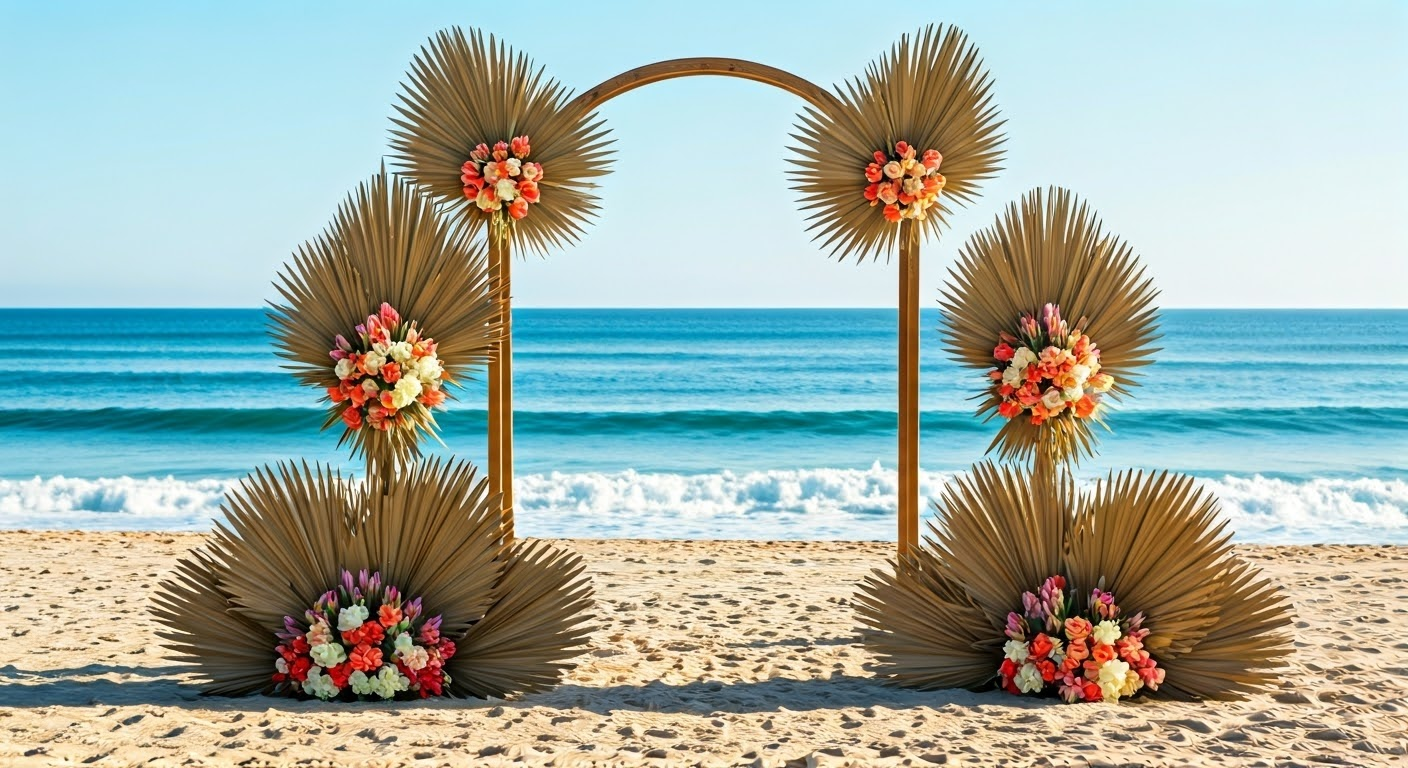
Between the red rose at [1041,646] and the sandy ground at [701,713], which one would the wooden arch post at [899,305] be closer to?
the red rose at [1041,646]

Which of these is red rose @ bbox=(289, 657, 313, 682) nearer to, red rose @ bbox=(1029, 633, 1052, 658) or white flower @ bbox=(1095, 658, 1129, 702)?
red rose @ bbox=(1029, 633, 1052, 658)

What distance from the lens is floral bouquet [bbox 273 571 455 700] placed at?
13.4 feet

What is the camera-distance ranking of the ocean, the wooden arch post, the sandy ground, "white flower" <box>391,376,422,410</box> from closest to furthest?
1. the sandy ground
2. "white flower" <box>391,376,422,410</box>
3. the wooden arch post
4. the ocean

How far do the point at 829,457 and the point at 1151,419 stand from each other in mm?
5988

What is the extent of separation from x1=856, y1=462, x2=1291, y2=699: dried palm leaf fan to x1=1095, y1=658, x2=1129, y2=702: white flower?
18 centimetres

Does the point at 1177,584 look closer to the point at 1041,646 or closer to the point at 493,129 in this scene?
the point at 1041,646

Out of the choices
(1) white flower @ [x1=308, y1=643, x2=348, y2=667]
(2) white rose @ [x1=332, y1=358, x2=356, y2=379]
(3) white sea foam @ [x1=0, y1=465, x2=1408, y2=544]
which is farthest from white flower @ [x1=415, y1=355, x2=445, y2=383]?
(3) white sea foam @ [x1=0, y1=465, x2=1408, y2=544]

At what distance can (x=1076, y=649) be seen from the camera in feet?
13.5

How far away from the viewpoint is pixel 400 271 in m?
4.15

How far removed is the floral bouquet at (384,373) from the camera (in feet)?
13.3

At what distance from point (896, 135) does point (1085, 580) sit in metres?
1.94

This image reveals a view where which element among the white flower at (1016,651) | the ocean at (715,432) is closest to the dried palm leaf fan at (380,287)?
the white flower at (1016,651)

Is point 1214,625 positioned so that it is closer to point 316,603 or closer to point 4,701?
point 316,603

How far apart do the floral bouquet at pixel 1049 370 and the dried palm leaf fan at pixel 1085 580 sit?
269 mm
